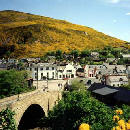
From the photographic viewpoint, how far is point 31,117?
4706cm

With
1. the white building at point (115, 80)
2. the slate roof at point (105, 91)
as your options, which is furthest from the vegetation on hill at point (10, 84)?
the white building at point (115, 80)

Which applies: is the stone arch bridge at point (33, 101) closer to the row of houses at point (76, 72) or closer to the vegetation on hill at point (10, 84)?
the vegetation on hill at point (10, 84)

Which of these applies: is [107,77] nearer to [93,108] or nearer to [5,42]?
[93,108]

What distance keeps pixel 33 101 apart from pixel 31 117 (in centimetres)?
973

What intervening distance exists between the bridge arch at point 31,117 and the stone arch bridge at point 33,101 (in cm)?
82

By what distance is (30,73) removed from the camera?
7219 cm

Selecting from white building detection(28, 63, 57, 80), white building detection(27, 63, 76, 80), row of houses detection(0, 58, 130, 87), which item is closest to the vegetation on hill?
white building detection(28, 63, 57, 80)

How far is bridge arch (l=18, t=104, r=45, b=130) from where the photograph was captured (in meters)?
43.8

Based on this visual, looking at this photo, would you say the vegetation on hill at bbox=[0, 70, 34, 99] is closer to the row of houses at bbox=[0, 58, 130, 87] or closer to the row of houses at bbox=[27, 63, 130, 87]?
the row of houses at bbox=[0, 58, 130, 87]

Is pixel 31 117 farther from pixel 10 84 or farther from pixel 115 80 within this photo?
pixel 115 80

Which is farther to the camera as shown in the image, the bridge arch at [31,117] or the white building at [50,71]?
the white building at [50,71]

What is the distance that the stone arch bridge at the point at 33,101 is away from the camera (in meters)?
33.7

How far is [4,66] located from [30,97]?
49.8 m

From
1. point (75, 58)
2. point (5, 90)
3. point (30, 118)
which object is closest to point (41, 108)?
point (30, 118)
